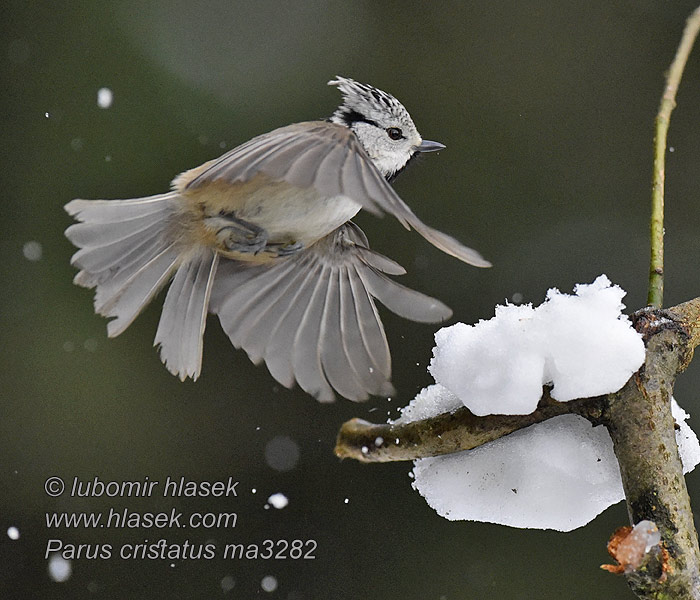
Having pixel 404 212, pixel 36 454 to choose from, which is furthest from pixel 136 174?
pixel 404 212

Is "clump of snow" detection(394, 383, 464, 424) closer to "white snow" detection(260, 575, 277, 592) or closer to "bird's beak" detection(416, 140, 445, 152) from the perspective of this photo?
"bird's beak" detection(416, 140, 445, 152)

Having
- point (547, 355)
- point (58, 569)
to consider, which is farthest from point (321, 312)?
point (58, 569)

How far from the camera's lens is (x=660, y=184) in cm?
83

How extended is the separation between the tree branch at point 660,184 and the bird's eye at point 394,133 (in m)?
0.49

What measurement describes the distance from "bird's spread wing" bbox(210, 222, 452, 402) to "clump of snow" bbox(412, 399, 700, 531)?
225 mm

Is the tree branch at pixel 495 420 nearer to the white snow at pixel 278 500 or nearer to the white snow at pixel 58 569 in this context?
the white snow at pixel 278 500

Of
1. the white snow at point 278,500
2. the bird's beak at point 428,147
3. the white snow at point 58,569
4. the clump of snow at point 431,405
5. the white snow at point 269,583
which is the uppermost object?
the bird's beak at point 428,147

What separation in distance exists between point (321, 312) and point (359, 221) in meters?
0.93

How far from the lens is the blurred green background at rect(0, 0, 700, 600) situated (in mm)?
2156

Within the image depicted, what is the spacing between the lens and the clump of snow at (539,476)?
79cm

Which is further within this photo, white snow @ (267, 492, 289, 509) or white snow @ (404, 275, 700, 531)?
white snow @ (267, 492, 289, 509)

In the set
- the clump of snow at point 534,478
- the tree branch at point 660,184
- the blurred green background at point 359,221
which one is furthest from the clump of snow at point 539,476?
the blurred green background at point 359,221

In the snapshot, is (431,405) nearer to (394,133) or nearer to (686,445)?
(686,445)

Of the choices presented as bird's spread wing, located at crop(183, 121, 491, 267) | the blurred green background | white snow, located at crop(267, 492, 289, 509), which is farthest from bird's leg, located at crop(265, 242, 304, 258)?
white snow, located at crop(267, 492, 289, 509)
